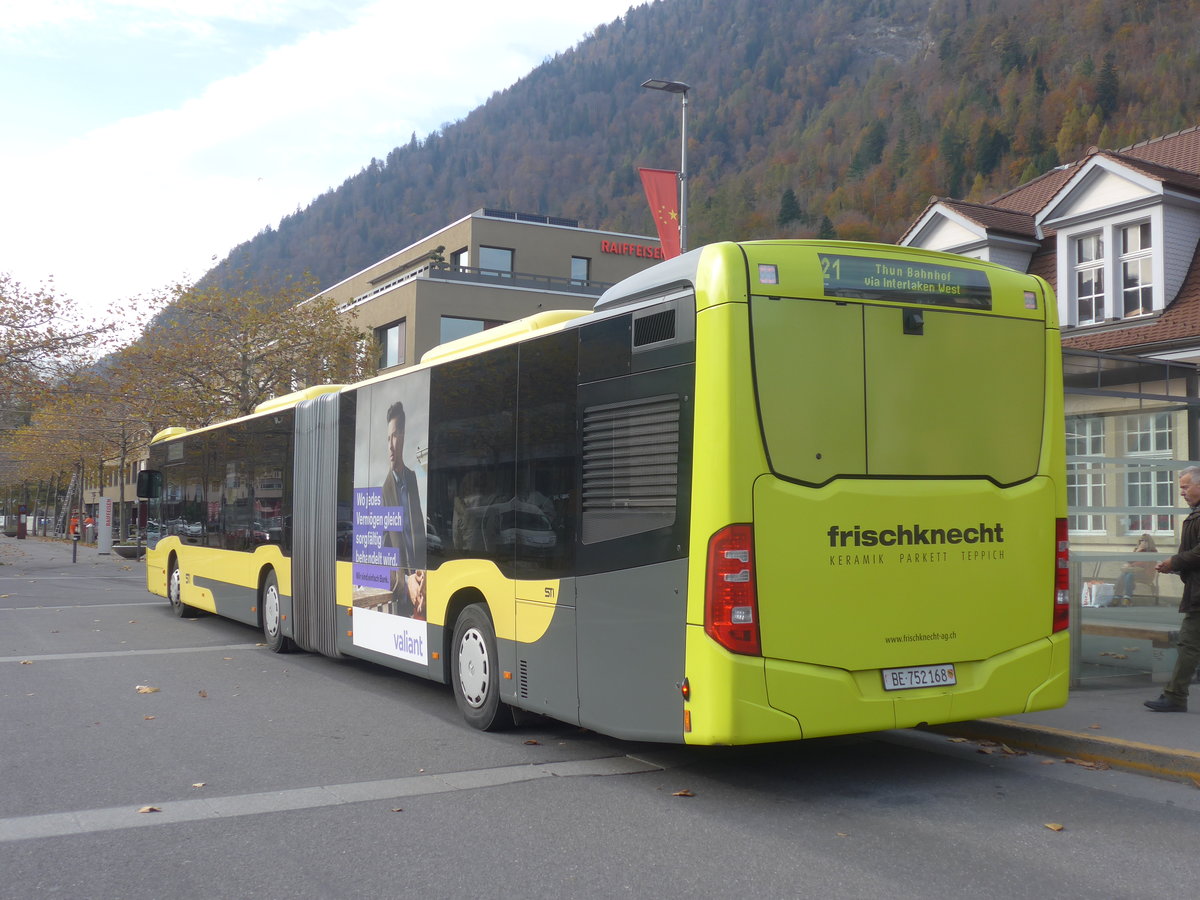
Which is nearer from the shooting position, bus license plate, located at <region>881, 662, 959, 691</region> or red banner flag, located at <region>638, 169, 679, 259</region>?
bus license plate, located at <region>881, 662, 959, 691</region>

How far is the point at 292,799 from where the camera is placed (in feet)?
20.7

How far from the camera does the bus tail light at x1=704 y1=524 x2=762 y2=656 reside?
597 cm

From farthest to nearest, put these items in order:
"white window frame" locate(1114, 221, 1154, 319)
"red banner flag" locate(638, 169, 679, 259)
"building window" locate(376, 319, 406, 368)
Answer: "building window" locate(376, 319, 406, 368) < "red banner flag" locate(638, 169, 679, 259) < "white window frame" locate(1114, 221, 1154, 319)

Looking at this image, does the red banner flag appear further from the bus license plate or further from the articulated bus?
the bus license plate

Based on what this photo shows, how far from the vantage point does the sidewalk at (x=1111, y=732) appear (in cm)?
693

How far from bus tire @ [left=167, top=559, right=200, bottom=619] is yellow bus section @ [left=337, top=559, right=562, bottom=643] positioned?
961 centimetres

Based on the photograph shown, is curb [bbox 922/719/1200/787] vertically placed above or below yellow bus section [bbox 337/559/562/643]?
below

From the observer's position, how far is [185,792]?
21.3 feet

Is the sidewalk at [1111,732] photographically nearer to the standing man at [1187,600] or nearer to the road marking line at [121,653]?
the standing man at [1187,600]

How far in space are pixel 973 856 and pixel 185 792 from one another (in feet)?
13.8

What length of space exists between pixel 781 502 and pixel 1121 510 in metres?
5.31

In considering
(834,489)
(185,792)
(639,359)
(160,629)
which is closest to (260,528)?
(160,629)

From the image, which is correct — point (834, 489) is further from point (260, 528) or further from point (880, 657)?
point (260, 528)

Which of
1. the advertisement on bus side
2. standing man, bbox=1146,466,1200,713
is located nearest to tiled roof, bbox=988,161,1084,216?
standing man, bbox=1146,466,1200,713
